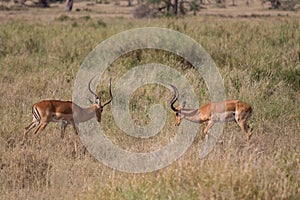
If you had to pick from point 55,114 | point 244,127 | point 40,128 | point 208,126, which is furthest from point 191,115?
point 40,128

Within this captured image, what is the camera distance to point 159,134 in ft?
22.1

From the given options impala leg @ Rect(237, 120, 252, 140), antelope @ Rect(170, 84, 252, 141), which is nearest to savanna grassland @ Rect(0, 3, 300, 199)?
impala leg @ Rect(237, 120, 252, 140)

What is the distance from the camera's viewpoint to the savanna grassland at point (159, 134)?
167 inches

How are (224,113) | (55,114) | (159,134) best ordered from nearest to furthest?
(224,113) → (55,114) → (159,134)

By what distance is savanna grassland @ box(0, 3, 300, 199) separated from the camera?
4254mm

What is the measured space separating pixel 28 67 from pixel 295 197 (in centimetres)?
823

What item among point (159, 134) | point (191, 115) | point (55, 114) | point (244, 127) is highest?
point (55, 114)

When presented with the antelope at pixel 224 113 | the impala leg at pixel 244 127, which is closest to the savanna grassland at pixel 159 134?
the impala leg at pixel 244 127

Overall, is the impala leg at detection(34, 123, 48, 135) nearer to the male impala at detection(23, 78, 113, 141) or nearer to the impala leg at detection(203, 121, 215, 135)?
the male impala at detection(23, 78, 113, 141)

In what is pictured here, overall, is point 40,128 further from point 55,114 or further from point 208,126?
point 208,126

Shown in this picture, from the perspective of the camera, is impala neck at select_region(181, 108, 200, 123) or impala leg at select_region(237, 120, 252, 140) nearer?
impala leg at select_region(237, 120, 252, 140)

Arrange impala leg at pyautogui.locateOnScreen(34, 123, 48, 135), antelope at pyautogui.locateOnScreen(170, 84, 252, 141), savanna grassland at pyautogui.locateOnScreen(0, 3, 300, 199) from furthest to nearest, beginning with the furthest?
impala leg at pyautogui.locateOnScreen(34, 123, 48, 135) → antelope at pyautogui.locateOnScreen(170, 84, 252, 141) → savanna grassland at pyautogui.locateOnScreen(0, 3, 300, 199)

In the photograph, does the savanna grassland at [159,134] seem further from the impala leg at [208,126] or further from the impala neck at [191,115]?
the impala neck at [191,115]

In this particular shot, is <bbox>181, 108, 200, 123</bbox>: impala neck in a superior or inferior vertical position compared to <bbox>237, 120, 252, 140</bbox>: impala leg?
superior
